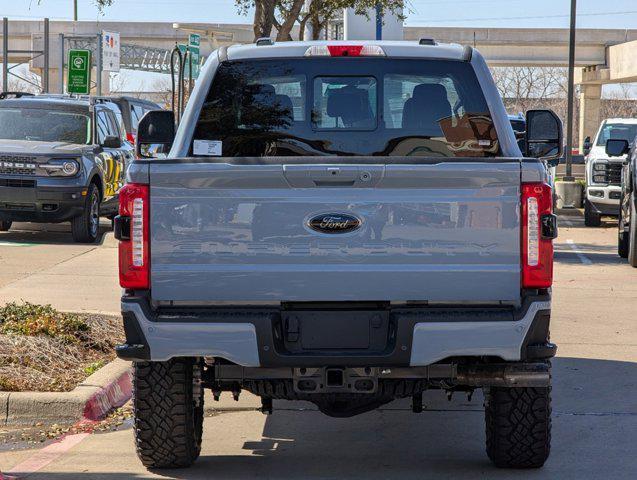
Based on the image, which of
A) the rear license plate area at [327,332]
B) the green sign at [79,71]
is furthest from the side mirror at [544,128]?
the green sign at [79,71]

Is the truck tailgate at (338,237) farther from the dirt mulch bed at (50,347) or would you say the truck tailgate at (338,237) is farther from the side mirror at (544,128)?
the dirt mulch bed at (50,347)

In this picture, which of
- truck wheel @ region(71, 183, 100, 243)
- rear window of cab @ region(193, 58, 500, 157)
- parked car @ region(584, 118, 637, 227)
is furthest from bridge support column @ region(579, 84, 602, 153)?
rear window of cab @ region(193, 58, 500, 157)

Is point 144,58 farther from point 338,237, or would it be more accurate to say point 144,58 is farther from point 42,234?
point 338,237

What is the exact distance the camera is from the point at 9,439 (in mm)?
7055

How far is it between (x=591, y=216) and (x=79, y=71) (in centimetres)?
1603

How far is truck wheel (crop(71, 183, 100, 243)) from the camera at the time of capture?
17.6 metres

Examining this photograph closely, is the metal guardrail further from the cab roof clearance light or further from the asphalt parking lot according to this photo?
the cab roof clearance light

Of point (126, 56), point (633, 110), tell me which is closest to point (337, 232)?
point (126, 56)

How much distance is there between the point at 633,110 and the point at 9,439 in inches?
4163

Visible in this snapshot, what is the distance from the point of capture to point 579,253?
18109mm

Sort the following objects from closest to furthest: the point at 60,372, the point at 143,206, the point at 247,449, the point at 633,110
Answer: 1. the point at 143,206
2. the point at 247,449
3. the point at 60,372
4. the point at 633,110

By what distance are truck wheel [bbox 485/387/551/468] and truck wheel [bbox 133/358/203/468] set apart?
142cm

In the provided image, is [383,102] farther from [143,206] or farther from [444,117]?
[143,206]

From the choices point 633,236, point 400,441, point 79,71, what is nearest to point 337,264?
point 400,441
